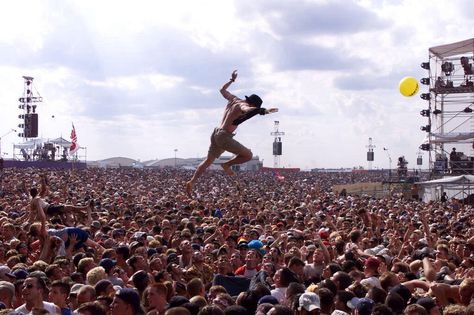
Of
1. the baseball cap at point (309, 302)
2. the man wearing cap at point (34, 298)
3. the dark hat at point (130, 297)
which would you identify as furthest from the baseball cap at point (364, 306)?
the man wearing cap at point (34, 298)

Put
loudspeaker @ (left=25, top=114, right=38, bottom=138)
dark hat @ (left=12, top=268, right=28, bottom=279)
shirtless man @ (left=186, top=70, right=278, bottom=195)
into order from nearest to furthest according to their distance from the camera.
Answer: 1. dark hat @ (left=12, top=268, right=28, bottom=279)
2. shirtless man @ (left=186, top=70, right=278, bottom=195)
3. loudspeaker @ (left=25, top=114, right=38, bottom=138)

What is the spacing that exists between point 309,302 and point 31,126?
5668 cm

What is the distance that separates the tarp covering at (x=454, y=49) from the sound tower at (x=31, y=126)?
114 ft

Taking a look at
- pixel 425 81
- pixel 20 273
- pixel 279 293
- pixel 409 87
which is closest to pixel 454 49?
pixel 425 81

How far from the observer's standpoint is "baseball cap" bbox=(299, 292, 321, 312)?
574 cm

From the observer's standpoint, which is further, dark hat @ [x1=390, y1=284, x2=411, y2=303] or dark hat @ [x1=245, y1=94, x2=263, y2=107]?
dark hat @ [x1=245, y1=94, x2=263, y2=107]

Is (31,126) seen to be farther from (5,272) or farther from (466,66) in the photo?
(5,272)

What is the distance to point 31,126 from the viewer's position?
59438 millimetres

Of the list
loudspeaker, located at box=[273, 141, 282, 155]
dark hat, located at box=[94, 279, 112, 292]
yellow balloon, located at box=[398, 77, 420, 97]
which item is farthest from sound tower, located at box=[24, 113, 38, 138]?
dark hat, located at box=[94, 279, 112, 292]

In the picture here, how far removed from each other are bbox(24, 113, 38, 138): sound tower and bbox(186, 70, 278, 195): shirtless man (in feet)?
165

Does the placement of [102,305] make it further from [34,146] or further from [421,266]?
[34,146]

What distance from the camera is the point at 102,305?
5789 mm

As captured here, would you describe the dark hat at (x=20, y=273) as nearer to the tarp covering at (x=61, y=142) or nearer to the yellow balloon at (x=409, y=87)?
the yellow balloon at (x=409, y=87)

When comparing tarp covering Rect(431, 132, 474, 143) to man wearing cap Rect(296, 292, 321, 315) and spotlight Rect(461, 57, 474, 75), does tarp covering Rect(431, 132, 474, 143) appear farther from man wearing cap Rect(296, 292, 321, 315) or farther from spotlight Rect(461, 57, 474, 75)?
man wearing cap Rect(296, 292, 321, 315)
